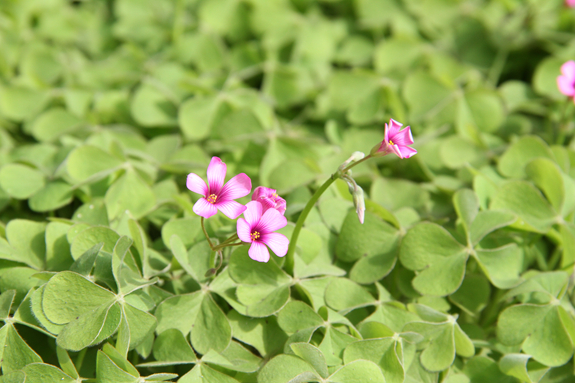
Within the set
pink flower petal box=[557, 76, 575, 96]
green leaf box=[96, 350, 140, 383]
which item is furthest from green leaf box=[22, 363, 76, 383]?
pink flower petal box=[557, 76, 575, 96]

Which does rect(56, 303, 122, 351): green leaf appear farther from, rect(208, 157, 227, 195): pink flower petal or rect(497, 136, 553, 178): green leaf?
rect(497, 136, 553, 178): green leaf

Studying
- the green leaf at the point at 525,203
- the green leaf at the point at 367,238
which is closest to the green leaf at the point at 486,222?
the green leaf at the point at 525,203

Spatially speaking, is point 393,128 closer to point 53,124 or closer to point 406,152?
point 406,152

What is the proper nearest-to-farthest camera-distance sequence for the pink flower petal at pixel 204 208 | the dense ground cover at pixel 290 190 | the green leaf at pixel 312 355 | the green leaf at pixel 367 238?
the pink flower petal at pixel 204 208, the green leaf at pixel 312 355, the dense ground cover at pixel 290 190, the green leaf at pixel 367 238

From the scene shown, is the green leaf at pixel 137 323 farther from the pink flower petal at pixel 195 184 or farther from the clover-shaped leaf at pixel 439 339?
the clover-shaped leaf at pixel 439 339

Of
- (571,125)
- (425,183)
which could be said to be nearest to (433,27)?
(571,125)

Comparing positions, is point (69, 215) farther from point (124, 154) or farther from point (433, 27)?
point (433, 27)
